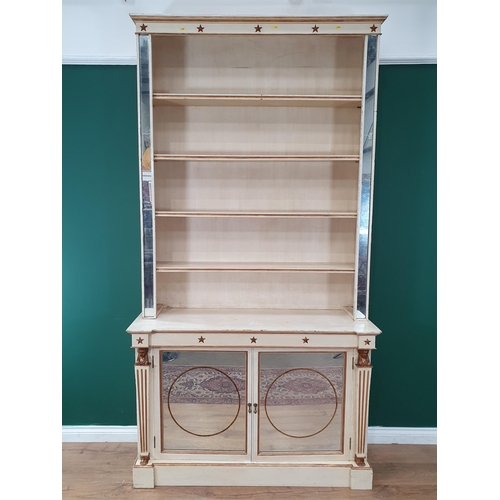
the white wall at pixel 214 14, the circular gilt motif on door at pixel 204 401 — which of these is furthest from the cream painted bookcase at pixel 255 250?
the white wall at pixel 214 14

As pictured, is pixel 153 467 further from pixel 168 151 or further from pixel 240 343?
pixel 168 151

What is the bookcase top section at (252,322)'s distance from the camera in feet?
7.61

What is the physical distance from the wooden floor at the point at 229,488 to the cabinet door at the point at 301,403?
211mm

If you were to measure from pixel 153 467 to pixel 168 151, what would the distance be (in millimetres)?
1838

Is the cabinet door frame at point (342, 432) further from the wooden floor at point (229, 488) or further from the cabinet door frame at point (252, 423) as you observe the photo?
the wooden floor at point (229, 488)

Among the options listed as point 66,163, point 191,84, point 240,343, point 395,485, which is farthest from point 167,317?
point 395,485

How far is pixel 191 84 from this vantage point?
8.56 feet

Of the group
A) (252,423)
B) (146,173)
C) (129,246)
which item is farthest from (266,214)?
(252,423)

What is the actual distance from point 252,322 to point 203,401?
1.68 feet

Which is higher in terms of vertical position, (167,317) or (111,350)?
(167,317)

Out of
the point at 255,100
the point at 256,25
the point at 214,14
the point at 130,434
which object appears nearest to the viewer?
the point at 256,25

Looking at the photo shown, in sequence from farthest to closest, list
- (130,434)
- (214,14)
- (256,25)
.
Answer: (130,434)
(214,14)
(256,25)

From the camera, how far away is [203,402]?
7.80 ft

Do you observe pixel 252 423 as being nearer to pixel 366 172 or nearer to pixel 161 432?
pixel 161 432
